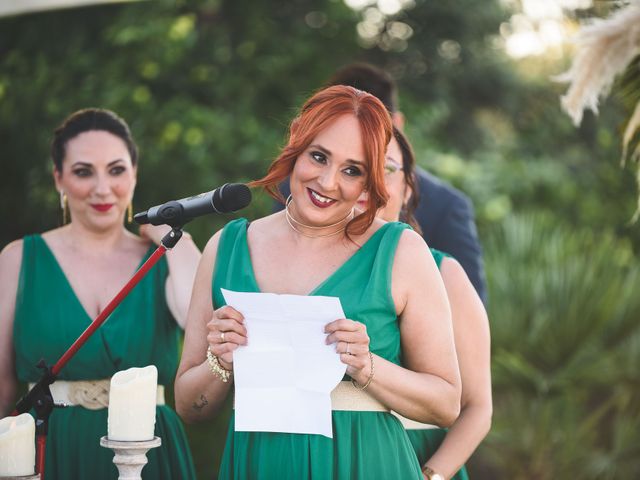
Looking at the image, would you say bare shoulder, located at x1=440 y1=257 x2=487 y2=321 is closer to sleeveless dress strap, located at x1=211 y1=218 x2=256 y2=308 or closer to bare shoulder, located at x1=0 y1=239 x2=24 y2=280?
sleeveless dress strap, located at x1=211 y1=218 x2=256 y2=308

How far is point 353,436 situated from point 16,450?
1.00 meters

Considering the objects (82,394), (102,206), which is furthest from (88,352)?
(102,206)

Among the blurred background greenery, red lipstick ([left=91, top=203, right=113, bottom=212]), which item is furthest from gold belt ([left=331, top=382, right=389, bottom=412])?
the blurred background greenery

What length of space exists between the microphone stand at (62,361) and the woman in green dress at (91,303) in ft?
3.17

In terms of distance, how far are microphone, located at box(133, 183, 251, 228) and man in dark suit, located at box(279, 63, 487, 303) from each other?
6.34 ft

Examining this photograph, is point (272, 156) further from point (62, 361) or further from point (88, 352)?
point (62, 361)

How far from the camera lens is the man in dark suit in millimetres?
4695

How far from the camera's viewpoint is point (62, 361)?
115 inches

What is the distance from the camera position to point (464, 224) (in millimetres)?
4766

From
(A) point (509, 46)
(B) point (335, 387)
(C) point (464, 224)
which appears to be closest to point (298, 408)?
(B) point (335, 387)

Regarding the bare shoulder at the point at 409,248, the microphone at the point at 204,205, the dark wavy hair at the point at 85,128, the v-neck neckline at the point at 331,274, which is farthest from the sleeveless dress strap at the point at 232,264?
the dark wavy hair at the point at 85,128

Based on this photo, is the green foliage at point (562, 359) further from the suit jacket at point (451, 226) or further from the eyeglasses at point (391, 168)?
the eyeglasses at point (391, 168)

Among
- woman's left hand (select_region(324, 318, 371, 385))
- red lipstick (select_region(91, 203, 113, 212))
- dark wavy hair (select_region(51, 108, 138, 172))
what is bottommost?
woman's left hand (select_region(324, 318, 371, 385))

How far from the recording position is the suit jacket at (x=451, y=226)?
15.4ft
